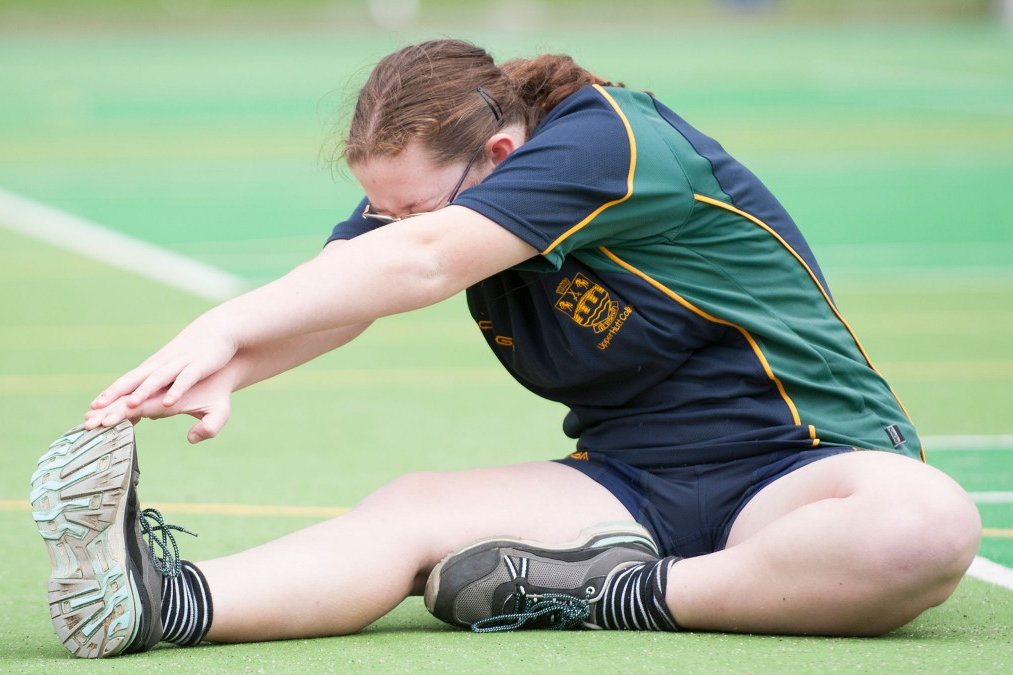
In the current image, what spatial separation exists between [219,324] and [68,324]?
4.59 m

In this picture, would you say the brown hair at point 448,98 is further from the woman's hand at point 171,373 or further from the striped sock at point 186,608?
the striped sock at point 186,608

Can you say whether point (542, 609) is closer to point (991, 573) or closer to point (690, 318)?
point (690, 318)

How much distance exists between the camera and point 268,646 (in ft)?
8.73

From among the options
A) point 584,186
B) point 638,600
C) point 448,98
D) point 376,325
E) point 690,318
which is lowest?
point 638,600

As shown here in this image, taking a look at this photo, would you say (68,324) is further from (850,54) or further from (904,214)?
(850,54)

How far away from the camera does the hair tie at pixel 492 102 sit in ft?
9.46

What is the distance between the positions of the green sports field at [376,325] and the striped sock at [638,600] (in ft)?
0.16

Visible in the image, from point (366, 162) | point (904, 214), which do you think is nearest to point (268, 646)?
point (366, 162)

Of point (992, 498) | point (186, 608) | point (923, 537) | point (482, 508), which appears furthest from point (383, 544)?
point (992, 498)

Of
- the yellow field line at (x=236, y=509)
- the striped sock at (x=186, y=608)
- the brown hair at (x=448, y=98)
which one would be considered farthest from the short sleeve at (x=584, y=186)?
the yellow field line at (x=236, y=509)

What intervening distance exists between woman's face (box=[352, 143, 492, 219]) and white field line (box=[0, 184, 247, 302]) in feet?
14.8

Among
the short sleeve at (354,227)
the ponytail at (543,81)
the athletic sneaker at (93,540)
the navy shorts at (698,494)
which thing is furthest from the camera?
the short sleeve at (354,227)

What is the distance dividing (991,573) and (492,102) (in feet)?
4.73

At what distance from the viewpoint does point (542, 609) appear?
9.03 feet
